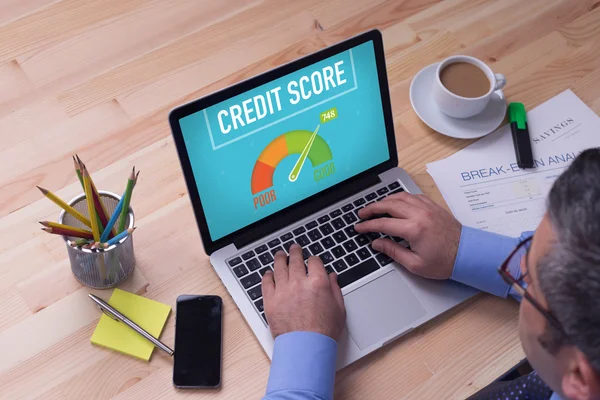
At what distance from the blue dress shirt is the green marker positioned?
0.24m

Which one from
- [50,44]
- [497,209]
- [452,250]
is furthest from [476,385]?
[50,44]

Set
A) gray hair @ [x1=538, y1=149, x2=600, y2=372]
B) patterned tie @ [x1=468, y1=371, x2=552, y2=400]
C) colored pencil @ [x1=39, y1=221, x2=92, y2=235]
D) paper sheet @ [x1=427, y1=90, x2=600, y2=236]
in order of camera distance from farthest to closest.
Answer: paper sheet @ [x1=427, y1=90, x2=600, y2=236] < patterned tie @ [x1=468, y1=371, x2=552, y2=400] < colored pencil @ [x1=39, y1=221, x2=92, y2=235] < gray hair @ [x1=538, y1=149, x2=600, y2=372]

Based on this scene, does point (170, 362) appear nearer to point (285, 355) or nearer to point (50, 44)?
point (285, 355)


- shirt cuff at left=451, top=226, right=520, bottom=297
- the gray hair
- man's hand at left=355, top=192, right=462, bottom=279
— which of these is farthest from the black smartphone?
the gray hair

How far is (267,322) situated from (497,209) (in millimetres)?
433

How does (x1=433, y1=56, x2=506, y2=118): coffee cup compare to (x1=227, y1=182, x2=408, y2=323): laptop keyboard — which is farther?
(x1=433, y1=56, x2=506, y2=118): coffee cup

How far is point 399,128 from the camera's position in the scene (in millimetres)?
1247

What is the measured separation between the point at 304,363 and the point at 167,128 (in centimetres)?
50

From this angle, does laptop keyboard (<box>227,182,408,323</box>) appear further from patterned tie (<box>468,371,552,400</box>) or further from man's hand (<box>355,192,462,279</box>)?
patterned tie (<box>468,371,552,400</box>)

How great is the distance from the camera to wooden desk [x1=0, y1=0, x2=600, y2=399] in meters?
0.99

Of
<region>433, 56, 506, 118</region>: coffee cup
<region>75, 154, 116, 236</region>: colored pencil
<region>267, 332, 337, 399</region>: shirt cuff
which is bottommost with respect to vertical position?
<region>267, 332, 337, 399</region>: shirt cuff

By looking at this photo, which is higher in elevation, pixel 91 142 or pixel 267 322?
pixel 91 142

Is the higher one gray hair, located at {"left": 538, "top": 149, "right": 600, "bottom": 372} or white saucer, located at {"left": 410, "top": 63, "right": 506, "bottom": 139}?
gray hair, located at {"left": 538, "top": 149, "right": 600, "bottom": 372}

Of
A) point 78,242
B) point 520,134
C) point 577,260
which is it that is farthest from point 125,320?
point 520,134
